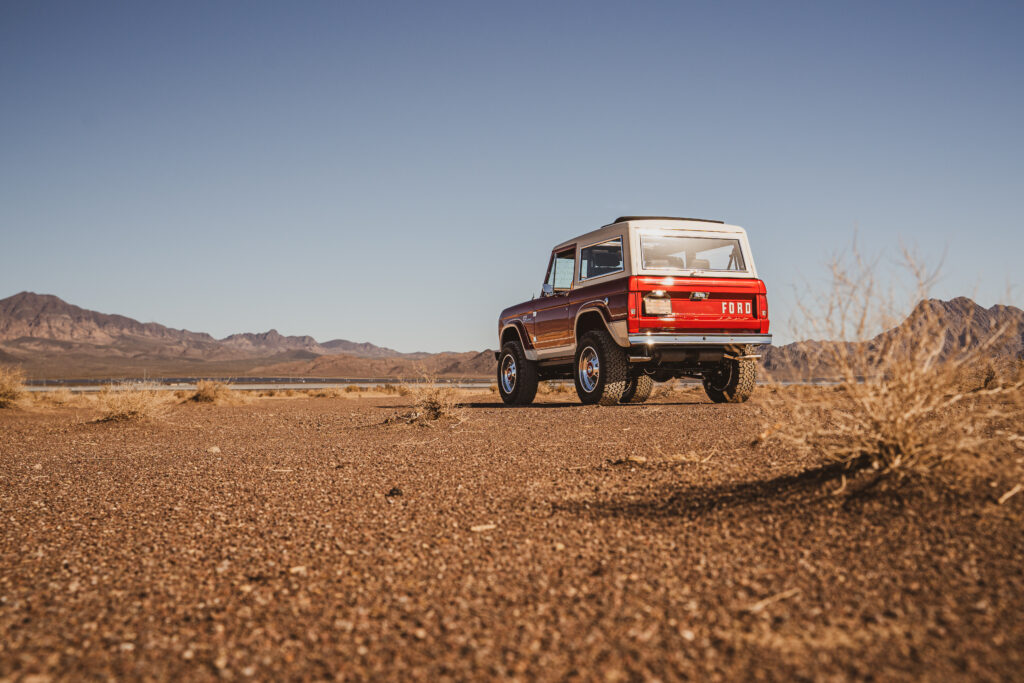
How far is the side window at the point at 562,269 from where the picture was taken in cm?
1260

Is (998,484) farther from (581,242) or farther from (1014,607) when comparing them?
(581,242)

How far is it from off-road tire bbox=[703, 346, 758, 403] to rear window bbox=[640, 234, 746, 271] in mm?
1586

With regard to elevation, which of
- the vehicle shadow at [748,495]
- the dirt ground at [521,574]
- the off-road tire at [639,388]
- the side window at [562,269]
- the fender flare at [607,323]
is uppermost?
the side window at [562,269]

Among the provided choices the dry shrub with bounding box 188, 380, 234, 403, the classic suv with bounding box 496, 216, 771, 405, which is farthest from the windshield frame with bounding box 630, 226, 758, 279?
the dry shrub with bounding box 188, 380, 234, 403

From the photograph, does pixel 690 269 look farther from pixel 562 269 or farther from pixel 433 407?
pixel 433 407

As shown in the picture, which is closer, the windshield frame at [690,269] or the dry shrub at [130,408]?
Result: the windshield frame at [690,269]

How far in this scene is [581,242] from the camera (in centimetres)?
1206

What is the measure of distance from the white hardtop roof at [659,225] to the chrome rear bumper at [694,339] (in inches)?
71.9

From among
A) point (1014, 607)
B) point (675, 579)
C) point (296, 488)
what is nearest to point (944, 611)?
point (1014, 607)

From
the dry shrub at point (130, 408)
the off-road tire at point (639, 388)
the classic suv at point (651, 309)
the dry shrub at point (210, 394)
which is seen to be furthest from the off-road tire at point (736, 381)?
the dry shrub at point (210, 394)

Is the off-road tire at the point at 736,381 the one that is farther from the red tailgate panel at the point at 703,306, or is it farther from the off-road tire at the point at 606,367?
the off-road tire at the point at 606,367

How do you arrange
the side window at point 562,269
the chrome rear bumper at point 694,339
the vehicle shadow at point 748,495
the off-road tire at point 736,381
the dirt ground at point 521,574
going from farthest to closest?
the side window at point 562,269, the off-road tire at point 736,381, the chrome rear bumper at point 694,339, the vehicle shadow at point 748,495, the dirt ground at point 521,574

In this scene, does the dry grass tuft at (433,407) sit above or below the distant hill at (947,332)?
below

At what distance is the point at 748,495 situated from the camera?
471 centimetres
